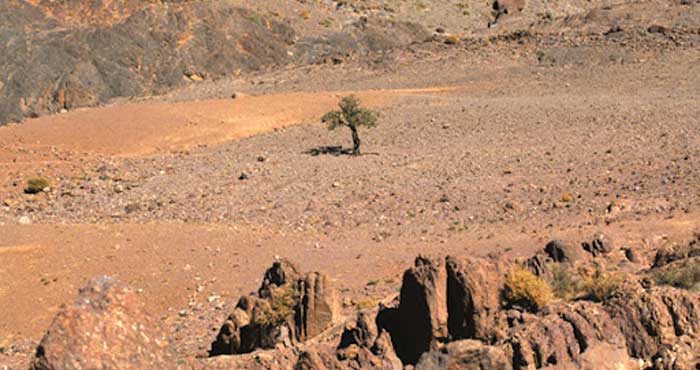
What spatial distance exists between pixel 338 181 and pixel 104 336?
20.0 m

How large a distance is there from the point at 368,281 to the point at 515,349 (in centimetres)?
857

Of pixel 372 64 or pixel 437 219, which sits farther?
pixel 372 64

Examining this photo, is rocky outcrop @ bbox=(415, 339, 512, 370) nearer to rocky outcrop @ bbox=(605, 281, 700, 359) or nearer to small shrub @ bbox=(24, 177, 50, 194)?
rocky outcrop @ bbox=(605, 281, 700, 359)

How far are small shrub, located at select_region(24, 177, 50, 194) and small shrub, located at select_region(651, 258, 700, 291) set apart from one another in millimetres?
22442

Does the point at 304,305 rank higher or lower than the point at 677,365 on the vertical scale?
lower

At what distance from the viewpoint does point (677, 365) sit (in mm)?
12750

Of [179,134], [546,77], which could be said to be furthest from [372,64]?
[179,134]

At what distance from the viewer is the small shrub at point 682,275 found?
14.9 metres

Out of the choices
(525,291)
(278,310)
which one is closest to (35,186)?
(278,310)

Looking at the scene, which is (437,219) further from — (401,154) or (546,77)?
(546,77)

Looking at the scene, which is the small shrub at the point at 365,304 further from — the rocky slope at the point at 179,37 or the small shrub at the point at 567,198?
the rocky slope at the point at 179,37

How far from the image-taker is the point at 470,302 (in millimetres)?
14242

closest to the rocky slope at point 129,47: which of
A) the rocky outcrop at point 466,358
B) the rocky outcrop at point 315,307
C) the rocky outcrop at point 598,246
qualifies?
the rocky outcrop at point 598,246

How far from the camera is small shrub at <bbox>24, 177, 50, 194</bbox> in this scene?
3212 centimetres
